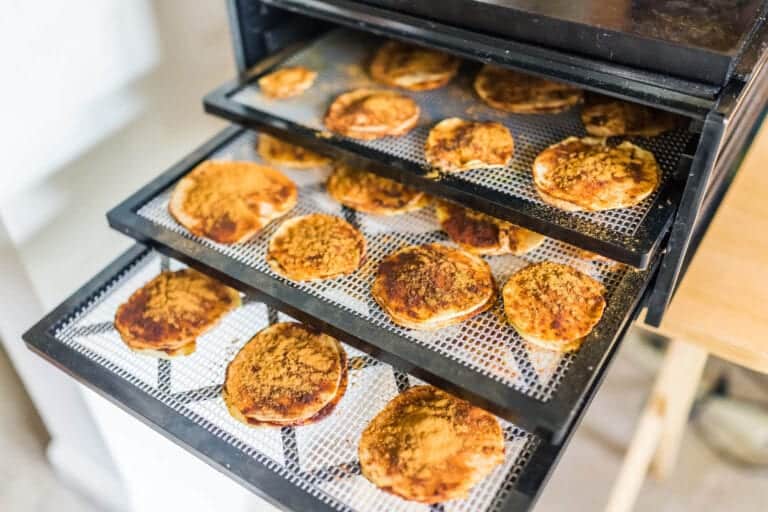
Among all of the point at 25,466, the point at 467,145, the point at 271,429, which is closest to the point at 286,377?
the point at 271,429

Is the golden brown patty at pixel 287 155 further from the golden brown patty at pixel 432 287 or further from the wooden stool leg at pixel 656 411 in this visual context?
the wooden stool leg at pixel 656 411

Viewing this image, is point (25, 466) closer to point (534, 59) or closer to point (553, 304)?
point (553, 304)

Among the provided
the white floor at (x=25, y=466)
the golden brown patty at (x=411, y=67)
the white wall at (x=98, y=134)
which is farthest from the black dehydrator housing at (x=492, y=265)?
the white floor at (x=25, y=466)

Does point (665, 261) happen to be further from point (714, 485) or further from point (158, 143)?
point (714, 485)

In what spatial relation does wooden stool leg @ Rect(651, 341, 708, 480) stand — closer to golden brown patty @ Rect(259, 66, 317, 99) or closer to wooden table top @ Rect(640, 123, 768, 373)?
wooden table top @ Rect(640, 123, 768, 373)

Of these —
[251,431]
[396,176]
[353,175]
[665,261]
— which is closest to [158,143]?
[353,175]

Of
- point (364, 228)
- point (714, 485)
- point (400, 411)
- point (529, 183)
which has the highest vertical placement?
point (529, 183)
